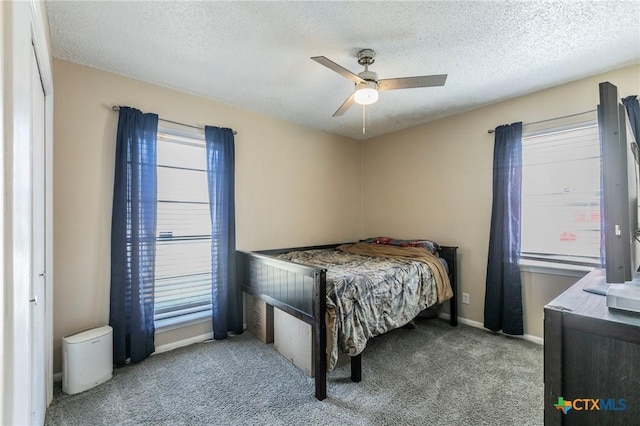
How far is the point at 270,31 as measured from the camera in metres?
1.88

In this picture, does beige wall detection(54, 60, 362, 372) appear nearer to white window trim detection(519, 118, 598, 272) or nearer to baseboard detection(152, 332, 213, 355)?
baseboard detection(152, 332, 213, 355)

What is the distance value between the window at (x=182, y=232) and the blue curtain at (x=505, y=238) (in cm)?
299

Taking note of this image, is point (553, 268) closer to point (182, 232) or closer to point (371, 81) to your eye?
point (371, 81)

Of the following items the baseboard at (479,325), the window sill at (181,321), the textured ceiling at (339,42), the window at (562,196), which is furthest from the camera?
the baseboard at (479,325)

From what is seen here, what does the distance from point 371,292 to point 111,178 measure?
2369 mm

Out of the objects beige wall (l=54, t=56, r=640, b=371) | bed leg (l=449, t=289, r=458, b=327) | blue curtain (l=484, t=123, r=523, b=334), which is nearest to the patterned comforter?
bed leg (l=449, t=289, r=458, b=327)

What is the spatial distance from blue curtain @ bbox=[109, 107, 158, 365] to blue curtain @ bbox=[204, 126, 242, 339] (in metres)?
0.55

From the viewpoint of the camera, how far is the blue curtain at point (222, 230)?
288cm

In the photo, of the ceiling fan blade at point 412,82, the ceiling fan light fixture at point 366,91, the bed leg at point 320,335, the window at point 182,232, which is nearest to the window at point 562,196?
the ceiling fan blade at point 412,82

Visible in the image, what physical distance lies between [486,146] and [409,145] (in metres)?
0.98

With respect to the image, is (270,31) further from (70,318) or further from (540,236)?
(540,236)

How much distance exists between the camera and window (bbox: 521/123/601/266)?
8.31ft

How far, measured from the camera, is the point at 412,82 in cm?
200

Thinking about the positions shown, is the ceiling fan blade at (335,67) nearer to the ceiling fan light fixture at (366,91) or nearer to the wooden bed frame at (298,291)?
the ceiling fan light fixture at (366,91)
